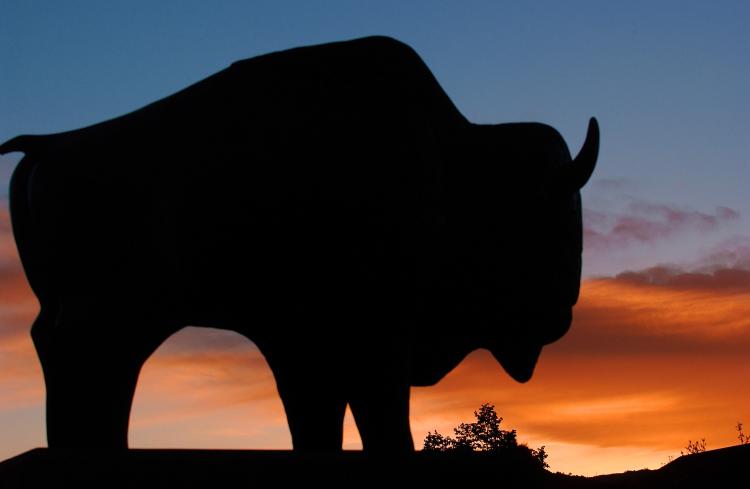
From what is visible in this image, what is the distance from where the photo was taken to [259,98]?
649 cm

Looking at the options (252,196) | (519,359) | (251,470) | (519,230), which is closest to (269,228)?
(252,196)

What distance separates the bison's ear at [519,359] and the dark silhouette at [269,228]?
0.69 meters

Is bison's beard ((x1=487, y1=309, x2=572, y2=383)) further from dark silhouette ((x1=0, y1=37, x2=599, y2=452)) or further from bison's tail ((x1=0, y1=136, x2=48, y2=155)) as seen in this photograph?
bison's tail ((x1=0, y1=136, x2=48, y2=155))

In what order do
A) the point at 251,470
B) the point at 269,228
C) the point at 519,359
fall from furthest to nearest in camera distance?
the point at 519,359 < the point at 269,228 < the point at 251,470

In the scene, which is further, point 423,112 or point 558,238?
point 558,238

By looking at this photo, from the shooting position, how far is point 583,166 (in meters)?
6.93

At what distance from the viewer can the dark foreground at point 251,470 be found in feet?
16.8

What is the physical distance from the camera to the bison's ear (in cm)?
745

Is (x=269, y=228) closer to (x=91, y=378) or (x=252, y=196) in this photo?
(x=252, y=196)

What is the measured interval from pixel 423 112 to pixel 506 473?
7.66 ft

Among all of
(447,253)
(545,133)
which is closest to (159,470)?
(447,253)

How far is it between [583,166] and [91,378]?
11.0 ft

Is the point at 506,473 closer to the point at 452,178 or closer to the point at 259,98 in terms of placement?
the point at 452,178

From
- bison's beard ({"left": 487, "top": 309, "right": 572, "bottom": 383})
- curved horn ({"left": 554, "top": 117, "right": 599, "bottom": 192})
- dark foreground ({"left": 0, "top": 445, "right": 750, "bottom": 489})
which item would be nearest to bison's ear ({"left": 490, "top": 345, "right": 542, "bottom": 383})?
bison's beard ({"left": 487, "top": 309, "right": 572, "bottom": 383})
